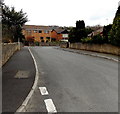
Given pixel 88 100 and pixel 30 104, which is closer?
pixel 30 104

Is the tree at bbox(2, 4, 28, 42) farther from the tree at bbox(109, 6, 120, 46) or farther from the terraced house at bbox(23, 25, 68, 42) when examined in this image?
the terraced house at bbox(23, 25, 68, 42)

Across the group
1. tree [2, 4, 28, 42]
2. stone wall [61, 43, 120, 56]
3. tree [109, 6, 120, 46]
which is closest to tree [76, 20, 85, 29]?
stone wall [61, 43, 120, 56]

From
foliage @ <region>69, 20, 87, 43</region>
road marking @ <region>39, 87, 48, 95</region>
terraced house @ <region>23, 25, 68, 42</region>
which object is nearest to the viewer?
road marking @ <region>39, 87, 48, 95</region>

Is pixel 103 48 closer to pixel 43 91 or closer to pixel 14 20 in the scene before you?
pixel 43 91

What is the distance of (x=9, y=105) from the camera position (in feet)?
17.7

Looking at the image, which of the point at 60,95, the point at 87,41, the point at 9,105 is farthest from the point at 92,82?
the point at 87,41

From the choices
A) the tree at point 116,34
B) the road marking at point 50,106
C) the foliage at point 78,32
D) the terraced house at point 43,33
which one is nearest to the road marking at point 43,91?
the road marking at point 50,106

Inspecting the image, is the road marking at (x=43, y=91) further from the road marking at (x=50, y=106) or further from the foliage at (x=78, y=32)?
the foliage at (x=78, y=32)

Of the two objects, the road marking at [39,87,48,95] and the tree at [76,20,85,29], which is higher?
the tree at [76,20,85,29]

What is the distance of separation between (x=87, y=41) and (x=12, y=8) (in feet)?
74.2

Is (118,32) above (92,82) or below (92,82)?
above

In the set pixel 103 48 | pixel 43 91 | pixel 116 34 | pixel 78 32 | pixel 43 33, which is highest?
pixel 78 32

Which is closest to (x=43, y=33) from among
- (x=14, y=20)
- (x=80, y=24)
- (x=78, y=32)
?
(x=14, y=20)

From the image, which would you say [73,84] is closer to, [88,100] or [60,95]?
[60,95]
